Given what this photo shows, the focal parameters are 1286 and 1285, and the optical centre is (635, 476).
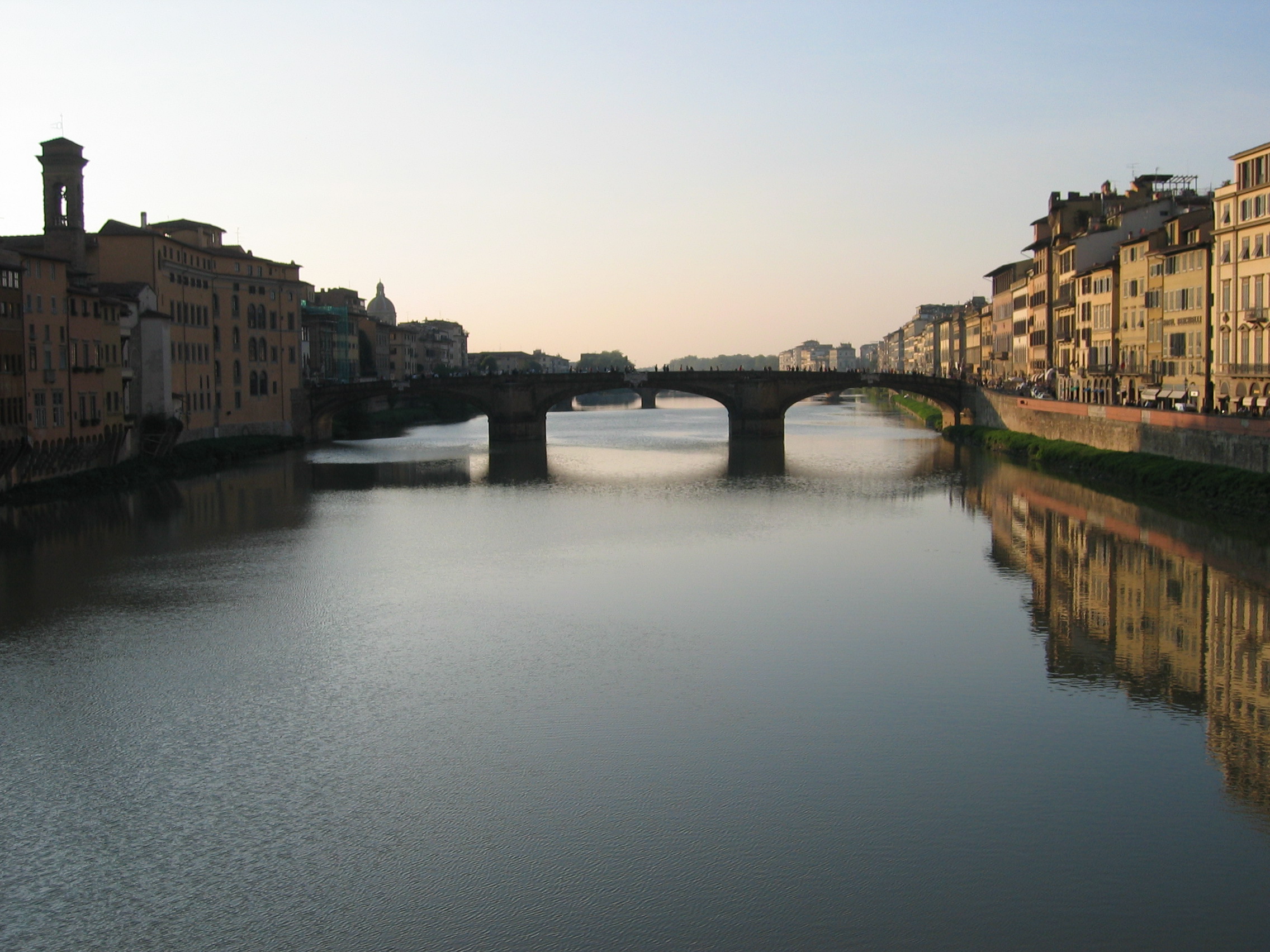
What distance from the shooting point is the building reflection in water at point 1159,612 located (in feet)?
53.8

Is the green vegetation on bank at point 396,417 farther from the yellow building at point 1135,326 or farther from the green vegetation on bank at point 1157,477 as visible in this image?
the yellow building at point 1135,326

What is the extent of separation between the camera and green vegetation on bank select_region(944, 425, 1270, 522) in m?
31.5

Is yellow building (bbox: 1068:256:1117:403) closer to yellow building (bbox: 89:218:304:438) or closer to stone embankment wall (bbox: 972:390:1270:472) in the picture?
stone embankment wall (bbox: 972:390:1270:472)

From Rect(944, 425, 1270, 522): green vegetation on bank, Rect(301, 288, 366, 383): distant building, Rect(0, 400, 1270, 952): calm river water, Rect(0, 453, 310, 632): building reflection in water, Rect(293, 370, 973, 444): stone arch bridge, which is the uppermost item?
Rect(301, 288, 366, 383): distant building

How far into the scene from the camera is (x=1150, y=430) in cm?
4012

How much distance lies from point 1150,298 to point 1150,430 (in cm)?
1044

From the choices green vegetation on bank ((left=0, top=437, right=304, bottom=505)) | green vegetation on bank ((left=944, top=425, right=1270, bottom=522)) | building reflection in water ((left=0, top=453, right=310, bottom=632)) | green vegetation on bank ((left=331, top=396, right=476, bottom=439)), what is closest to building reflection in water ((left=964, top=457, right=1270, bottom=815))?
green vegetation on bank ((left=944, top=425, right=1270, bottom=522))

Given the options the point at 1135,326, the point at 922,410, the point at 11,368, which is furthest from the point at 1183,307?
the point at 922,410

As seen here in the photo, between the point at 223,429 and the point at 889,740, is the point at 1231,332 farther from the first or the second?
the point at 223,429

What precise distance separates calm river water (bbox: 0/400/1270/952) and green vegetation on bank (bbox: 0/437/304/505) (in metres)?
6.12

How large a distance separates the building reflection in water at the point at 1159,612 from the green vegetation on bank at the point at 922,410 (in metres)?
48.7

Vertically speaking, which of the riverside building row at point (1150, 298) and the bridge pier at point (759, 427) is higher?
the riverside building row at point (1150, 298)

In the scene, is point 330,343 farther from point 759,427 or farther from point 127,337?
point 127,337

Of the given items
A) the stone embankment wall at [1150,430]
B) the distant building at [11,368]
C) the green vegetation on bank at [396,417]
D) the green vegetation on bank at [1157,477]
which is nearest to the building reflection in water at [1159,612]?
the green vegetation on bank at [1157,477]
